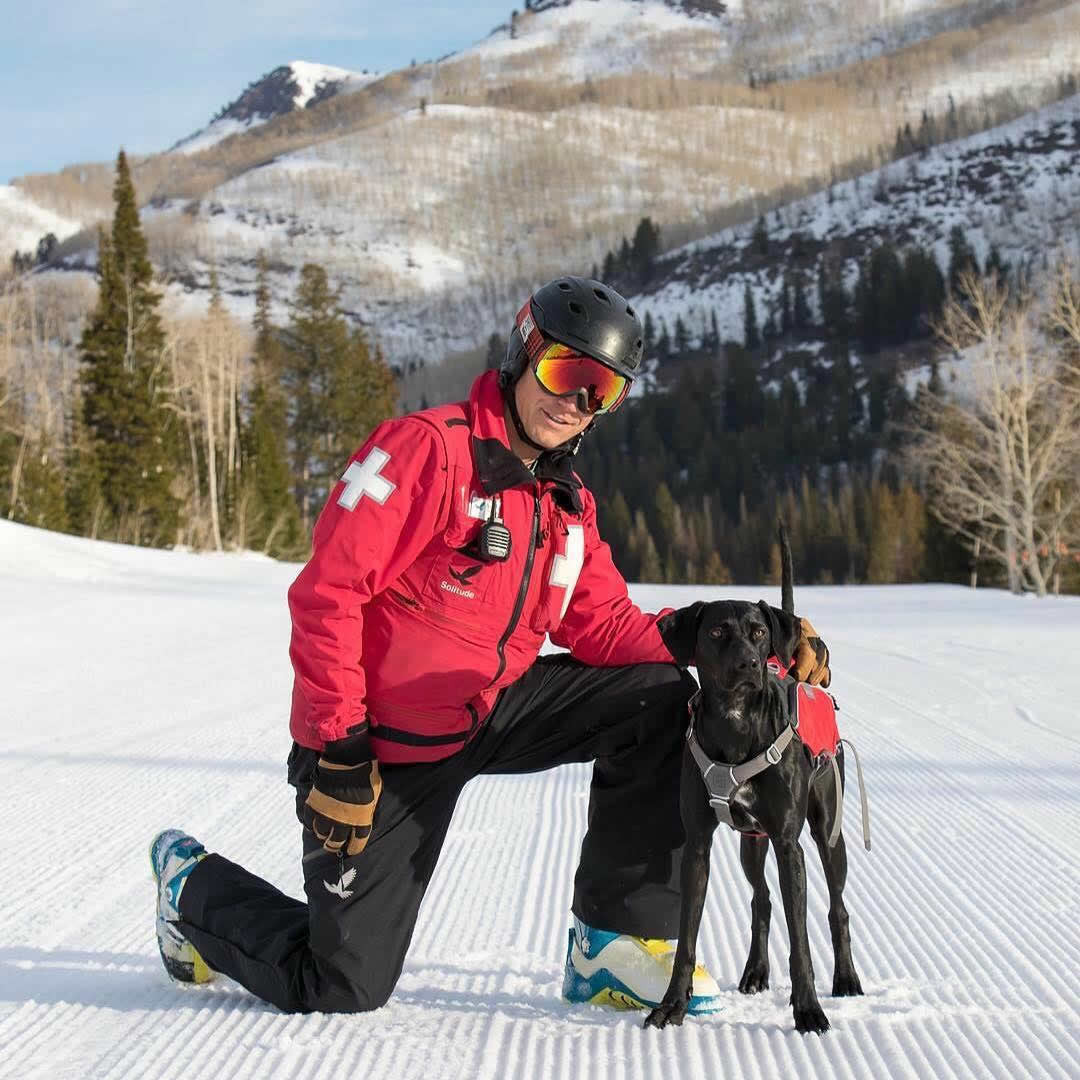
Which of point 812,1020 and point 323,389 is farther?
point 323,389

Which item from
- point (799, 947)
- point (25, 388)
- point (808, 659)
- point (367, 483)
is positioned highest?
point (25, 388)

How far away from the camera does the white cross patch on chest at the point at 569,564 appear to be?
3.30m

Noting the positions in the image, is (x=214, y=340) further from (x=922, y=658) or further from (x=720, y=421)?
(x=720, y=421)

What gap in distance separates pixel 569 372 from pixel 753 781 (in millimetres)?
1174

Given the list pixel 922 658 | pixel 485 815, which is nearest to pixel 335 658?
pixel 485 815

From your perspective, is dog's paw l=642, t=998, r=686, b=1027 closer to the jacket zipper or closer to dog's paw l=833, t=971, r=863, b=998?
dog's paw l=833, t=971, r=863, b=998

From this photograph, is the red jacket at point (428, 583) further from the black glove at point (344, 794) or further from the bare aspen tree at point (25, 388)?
the bare aspen tree at point (25, 388)

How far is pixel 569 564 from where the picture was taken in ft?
10.9

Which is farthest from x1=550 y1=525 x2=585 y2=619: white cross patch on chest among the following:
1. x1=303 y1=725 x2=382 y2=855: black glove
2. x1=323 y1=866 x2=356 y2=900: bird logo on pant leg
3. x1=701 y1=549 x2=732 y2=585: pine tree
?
x1=701 y1=549 x2=732 y2=585: pine tree

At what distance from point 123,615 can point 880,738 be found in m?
10.2

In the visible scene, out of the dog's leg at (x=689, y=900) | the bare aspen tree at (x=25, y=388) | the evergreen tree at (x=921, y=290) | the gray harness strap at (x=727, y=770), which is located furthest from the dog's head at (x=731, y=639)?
the evergreen tree at (x=921, y=290)

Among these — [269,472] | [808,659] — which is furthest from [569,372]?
[269,472]

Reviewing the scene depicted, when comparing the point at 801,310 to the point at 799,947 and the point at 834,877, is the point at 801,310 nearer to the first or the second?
the point at 834,877

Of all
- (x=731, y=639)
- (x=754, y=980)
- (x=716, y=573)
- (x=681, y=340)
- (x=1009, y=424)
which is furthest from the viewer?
(x=681, y=340)
